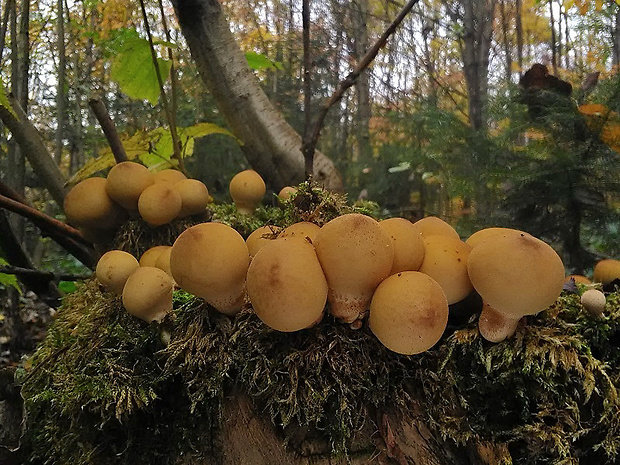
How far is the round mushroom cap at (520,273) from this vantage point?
86 cm

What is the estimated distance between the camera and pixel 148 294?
1.09 metres

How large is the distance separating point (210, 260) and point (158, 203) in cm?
63

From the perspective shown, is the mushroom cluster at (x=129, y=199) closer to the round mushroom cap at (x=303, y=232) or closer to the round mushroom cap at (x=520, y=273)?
the round mushroom cap at (x=303, y=232)

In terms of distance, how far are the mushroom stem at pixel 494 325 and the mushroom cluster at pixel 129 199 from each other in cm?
102

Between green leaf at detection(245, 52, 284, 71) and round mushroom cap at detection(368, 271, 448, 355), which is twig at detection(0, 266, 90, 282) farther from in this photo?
green leaf at detection(245, 52, 284, 71)

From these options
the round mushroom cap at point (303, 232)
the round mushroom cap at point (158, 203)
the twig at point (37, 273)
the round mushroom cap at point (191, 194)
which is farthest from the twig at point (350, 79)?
the twig at point (37, 273)

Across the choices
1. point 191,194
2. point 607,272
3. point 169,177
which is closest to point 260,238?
point 191,194

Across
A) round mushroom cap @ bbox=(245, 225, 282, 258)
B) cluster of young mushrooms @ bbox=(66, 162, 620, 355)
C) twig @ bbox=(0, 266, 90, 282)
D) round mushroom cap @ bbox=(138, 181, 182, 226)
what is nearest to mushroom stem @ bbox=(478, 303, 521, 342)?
cluster of young mushrooms @ bbox=(66, 162, 620, 355)

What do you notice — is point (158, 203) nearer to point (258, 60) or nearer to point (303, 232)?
point (303, 232)

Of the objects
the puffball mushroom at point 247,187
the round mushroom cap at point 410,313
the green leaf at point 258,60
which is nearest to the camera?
the round mushroom cap at point 410,313

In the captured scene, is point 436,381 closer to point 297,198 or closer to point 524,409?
point 524,409

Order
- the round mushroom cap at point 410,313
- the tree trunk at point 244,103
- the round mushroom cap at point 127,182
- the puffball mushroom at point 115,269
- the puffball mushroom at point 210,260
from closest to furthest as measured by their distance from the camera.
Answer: the round mushroom cap at point 410,313 → the puffball mushroom at point 210,260 → the puffball mushroom at point 115,269 → the round mushroom cap at point 127,182 → the tree trunk at point 244,103

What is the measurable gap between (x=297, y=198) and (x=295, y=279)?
57 cm

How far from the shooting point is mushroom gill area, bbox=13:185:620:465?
0.95m
